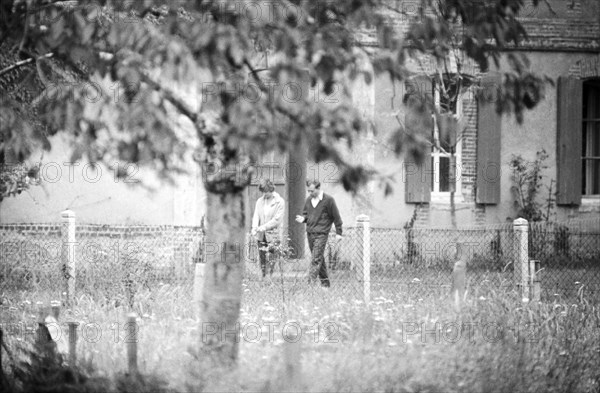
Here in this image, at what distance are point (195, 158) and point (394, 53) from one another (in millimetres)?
1428

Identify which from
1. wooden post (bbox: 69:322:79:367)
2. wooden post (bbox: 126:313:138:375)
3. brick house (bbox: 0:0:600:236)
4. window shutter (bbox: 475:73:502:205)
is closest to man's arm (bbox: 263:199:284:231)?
brick house (bbox: 0:0:600:236)

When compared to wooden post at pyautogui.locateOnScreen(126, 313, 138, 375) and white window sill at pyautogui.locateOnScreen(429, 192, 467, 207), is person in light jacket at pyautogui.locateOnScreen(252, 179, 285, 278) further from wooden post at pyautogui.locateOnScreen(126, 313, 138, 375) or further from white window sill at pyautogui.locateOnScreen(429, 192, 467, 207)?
wooden post at pyautogui.locateOnScreen(126, 313, 138, 375)

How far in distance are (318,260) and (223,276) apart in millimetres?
7053

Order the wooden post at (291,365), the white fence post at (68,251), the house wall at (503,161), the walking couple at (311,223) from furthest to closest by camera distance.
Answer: the house wall at (503,161)
the walking couple at (311,223)
the white fence post at (68,251)
the wooden post at (291,365)

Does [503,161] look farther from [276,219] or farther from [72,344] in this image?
[72,344]

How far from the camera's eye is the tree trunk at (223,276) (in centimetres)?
688

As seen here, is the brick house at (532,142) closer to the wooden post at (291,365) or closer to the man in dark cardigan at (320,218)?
the man in dark cardigan at (320,218)

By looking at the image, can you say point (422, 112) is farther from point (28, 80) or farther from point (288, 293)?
point (288, 293)

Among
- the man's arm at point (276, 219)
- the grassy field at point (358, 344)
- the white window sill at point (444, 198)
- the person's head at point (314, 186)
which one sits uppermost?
the person's head at point (314, 186)

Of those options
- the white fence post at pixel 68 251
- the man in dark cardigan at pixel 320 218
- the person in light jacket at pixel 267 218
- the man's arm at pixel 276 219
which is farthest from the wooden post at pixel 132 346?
the man's arm at pixel 276 219

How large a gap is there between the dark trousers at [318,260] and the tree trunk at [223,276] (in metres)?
6.71

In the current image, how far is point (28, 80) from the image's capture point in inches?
271

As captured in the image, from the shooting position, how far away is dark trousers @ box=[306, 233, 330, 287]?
13.9 m

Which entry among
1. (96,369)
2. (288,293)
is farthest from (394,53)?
(288,293)
